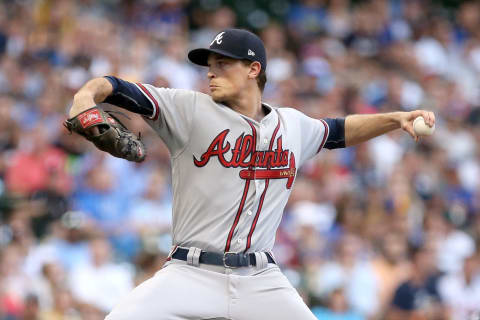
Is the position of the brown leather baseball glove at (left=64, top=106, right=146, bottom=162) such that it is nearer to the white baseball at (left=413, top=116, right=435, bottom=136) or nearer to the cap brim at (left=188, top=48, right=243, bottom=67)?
the cap brim at (left=188, top=48, right=243, bottom=67)

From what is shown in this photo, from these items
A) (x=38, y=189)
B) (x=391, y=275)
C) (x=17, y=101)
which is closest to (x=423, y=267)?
(x=391, y=275)

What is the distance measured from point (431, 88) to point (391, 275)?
201 inches

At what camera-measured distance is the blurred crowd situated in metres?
8.61

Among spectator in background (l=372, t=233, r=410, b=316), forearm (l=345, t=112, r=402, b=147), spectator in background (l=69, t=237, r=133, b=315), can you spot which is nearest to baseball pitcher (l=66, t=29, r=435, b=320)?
forearm (l=345, t=112, r=402, b=147)

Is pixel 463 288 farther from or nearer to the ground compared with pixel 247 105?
nearer to the ground

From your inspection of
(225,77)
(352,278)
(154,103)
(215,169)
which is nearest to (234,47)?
(225,77)

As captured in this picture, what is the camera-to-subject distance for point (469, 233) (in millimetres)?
10977

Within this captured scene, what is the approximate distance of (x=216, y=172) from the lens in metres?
4.67

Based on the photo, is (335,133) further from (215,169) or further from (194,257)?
(194,257)

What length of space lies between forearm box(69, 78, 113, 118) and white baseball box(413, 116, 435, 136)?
1.68m

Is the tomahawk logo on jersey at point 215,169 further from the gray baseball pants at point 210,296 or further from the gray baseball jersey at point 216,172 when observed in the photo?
the gray baseball pants at point 210,296

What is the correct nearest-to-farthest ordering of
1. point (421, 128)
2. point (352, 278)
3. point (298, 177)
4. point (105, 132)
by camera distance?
point (105, 132) → point (421, 128) → point (352, 278) → point (298, 177)

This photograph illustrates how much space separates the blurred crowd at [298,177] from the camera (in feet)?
28.2

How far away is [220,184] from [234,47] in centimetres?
76
